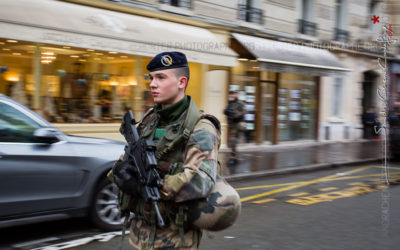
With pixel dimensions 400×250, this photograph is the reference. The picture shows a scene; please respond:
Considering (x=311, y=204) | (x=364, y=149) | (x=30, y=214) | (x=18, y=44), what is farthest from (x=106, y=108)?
(x=364, y=149)

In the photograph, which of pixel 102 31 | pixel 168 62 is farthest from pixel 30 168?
pixel 102 31

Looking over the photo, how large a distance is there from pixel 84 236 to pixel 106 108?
7.14 metres

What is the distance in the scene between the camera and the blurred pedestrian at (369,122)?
19969mm

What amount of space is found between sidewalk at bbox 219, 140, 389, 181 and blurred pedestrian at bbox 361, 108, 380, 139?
2.28 meters

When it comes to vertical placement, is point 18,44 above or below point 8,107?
above

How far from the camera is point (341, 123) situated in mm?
19594

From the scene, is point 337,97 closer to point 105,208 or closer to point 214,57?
point 214,57

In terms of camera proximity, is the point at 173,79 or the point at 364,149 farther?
the point at 364,149

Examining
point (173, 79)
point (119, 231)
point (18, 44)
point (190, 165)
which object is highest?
point (18, 44)

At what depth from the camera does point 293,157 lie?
1347 centimetres

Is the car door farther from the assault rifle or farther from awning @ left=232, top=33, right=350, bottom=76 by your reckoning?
awning @ left=232, top=33, right=350, bottom=76

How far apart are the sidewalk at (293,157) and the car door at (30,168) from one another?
4.82 meters

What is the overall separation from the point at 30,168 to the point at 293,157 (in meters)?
9.84

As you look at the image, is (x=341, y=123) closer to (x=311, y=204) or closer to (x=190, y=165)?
(x=311, y=204)
